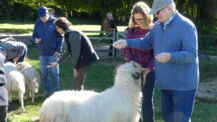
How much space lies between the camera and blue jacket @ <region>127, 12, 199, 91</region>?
4422mm

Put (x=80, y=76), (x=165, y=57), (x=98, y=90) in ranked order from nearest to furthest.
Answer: (x=165, y=57), (x=80, y=76), (x=98, y=90)

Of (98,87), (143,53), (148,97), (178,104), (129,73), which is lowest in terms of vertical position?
(98,87)

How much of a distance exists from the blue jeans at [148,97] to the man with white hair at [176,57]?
0.84 meters

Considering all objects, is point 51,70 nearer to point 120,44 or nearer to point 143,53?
point 143,53

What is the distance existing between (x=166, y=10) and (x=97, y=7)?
56.8 feet

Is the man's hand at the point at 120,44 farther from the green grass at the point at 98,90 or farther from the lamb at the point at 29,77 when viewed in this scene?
the lamb at the point at 29,77

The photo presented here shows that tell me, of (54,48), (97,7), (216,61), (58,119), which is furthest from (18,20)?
(58,119)

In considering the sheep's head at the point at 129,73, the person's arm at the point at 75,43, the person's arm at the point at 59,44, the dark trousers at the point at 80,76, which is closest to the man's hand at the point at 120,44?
the sheep's head at the point at 129,73

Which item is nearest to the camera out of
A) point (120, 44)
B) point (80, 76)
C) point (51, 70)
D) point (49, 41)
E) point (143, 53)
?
point (120, 44)

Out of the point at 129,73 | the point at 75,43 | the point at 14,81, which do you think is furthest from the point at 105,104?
the point at 14,81

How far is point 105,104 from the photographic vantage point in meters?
5.29

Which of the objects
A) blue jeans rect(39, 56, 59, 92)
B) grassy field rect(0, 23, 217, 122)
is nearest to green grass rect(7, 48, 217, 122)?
grassy field rect(0, 23, 217, 122)

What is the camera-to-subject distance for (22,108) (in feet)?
27.2

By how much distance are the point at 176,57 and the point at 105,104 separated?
1343 mm
